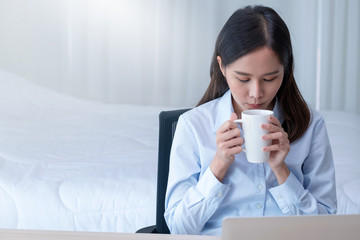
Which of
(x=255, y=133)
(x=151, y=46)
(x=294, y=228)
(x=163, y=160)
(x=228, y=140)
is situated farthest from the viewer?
(x=151, y=46)

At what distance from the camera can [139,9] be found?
14.7ft

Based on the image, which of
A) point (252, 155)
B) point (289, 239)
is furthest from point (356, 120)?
point (289, 239)

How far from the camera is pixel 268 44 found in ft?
4.42

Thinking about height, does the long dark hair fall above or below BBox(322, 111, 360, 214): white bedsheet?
above

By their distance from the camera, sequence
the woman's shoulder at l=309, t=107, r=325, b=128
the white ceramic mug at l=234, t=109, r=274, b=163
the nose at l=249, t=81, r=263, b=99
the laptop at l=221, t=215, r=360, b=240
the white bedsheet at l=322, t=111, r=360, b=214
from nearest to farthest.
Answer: the laptop at l=221, t=215, r=360, b=240 < the white ceramic mug at l=234, t=109, r=274, b=163 < the nose at l=249, t=81, r=263, b=99 < the woman's shoulder at l=309, t=107, r=325, b=128 < the white bedsheet at l=322, t=111, r=360, b=214

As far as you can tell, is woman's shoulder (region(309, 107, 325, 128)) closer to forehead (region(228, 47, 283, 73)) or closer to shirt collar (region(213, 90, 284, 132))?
shirt collar (region(213, 90, 284, 132))

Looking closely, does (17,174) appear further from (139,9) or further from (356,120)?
(139,9)

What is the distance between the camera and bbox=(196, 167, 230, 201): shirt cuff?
1.33 meters

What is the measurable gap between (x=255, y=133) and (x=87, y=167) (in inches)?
44.5

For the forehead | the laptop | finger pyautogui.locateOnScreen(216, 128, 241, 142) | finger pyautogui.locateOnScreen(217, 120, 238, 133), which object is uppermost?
the forehead

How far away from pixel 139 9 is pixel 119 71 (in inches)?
19.8

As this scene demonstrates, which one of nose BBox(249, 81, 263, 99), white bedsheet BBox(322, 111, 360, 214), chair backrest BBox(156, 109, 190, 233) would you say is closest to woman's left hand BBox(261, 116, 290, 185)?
nose BBox(249, 81, 263, 99)

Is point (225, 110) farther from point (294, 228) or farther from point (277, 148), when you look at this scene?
point (294, 228)

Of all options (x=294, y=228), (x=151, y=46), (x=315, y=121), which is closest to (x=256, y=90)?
(x=315, y=121)
